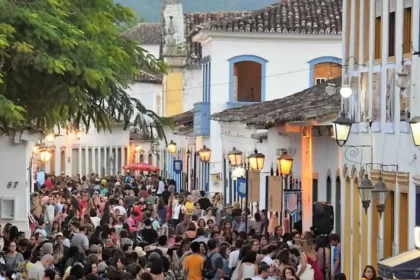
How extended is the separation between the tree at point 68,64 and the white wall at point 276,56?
2346 cm

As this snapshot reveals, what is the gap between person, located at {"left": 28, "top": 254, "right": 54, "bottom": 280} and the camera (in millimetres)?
23703

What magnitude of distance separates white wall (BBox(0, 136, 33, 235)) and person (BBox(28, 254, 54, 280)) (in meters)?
11.6

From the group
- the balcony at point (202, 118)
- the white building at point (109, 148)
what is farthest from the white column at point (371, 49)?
the white building at point (109, 148)

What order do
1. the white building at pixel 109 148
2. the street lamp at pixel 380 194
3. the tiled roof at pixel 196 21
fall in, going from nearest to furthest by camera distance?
the street lamp at pixel 380 194
the tiled roof at pixel 196 21
the white building at pixel 109 148

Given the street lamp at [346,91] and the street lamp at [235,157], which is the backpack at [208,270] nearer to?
the street lamp at [346,91]

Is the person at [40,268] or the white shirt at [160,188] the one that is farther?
the white shirt at [160,188]

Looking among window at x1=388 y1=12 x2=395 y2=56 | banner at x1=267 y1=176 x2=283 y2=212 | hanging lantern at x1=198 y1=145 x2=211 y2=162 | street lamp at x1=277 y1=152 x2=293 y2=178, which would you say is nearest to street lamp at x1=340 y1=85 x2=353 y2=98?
window at x1=388 y1=12 x2=395 y2=56

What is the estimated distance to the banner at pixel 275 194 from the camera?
32.8 meters

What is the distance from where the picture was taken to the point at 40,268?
941 inches

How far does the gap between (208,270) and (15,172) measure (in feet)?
37.5

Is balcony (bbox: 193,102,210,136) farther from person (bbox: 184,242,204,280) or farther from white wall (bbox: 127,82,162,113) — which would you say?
white wall (bbox: 127,82,162,113)

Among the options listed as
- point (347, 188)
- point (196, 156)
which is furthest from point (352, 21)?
point (196, 156)

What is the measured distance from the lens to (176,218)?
4125cm

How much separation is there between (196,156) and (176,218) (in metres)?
18.9
